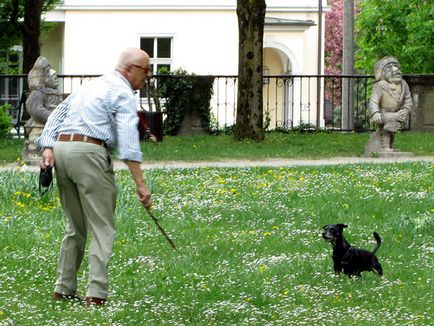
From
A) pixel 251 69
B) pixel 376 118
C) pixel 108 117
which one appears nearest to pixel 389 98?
pixel 376 118

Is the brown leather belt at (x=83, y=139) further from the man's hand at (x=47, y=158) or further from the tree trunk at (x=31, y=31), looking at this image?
the tree trunk at (x=31, y=31)

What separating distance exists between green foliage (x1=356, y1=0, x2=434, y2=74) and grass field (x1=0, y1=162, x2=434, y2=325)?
65.0 ft

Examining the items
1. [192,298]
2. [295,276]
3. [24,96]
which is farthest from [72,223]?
[24,96]

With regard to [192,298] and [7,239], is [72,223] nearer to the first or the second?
[192,298]

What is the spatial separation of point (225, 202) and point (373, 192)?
186 cm

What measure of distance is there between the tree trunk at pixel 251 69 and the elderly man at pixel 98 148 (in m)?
15.0

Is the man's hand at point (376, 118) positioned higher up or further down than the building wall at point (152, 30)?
further down

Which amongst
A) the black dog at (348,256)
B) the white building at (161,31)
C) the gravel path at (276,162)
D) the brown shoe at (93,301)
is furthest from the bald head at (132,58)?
the white building at (161,31)

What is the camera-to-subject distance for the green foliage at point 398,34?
36812mm

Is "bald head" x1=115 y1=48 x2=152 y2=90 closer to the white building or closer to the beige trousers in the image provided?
the beige trousers

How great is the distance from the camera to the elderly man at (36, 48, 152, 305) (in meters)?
8.83

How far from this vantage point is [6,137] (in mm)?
25703

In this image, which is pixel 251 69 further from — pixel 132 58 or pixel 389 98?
pixel 132 58

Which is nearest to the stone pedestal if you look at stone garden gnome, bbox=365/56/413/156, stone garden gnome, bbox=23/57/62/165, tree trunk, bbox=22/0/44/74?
stone garden gnome, bbox=365/56/413/156
